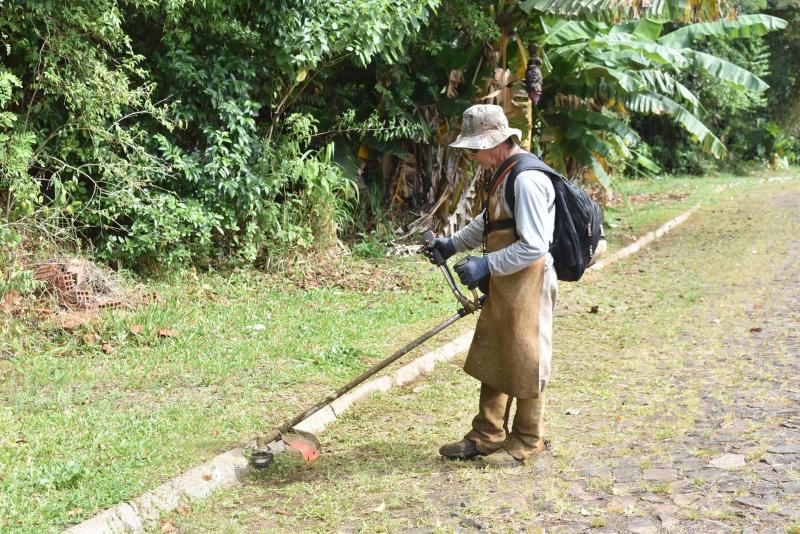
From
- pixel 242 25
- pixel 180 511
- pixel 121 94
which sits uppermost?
pixel 242 25

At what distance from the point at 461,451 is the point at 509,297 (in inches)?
40.4

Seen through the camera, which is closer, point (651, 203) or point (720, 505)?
point (720, 505)

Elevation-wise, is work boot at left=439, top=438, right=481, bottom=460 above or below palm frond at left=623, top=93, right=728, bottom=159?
below

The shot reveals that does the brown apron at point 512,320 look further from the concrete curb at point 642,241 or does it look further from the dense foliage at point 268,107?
the concrete curb at point 642,241

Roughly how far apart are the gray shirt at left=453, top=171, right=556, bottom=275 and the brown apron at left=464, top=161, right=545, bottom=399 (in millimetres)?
134

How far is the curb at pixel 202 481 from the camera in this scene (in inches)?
181

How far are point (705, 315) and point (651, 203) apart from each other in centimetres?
1125

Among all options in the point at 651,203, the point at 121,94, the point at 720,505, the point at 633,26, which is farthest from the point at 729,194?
the point at 720,505

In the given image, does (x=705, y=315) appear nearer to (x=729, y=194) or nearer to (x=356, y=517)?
(x=356, y=517)

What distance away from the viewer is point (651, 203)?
20438mm

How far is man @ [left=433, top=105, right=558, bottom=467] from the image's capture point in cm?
520

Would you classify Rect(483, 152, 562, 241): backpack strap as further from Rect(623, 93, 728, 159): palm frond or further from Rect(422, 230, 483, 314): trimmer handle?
Rect(623, 93, 728, 159): palm frond

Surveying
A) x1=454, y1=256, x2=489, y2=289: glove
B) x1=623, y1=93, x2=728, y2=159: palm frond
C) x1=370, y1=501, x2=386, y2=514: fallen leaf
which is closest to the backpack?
x1=454, y1=256, x2=489, y2=289: glove

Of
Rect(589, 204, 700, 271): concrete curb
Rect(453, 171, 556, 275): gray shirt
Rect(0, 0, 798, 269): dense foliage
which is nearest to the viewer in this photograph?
Rect(453, 171, 556, 275): gray shirt
